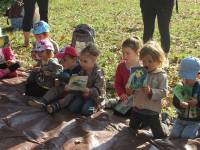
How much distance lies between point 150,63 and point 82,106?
112 cm

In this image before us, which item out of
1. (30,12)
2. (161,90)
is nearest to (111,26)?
(30,12)

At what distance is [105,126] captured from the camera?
16.0ft

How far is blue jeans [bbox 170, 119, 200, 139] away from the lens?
441 cm

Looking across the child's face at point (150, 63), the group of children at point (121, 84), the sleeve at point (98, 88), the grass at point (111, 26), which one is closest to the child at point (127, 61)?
the group of children at point (121, 84)

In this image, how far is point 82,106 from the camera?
5.27 meters

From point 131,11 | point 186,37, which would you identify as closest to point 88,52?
point 186,37

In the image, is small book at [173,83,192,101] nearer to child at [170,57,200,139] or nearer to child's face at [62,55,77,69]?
child at [170,57,200,139]

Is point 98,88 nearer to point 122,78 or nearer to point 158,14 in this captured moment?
point 122,78

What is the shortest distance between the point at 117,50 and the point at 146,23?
2.36 metres

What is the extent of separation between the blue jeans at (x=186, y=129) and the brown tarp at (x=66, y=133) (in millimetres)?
122

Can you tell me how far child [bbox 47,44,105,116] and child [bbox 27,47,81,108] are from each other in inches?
7.2

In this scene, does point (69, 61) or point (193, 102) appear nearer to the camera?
point (193, 102)

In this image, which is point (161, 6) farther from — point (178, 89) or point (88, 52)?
point (178, 89)

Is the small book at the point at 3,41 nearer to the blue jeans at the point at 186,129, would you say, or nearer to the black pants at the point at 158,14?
the black pants at the point at 158,14
